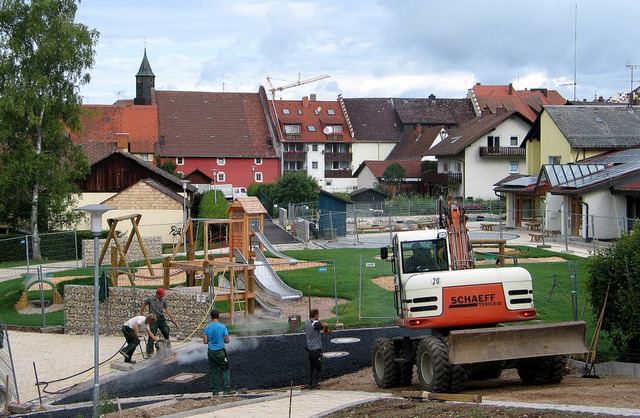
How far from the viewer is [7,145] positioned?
48.6 m

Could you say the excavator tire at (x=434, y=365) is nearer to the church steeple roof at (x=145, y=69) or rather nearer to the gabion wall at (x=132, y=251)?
the gabion wall at (x=132, y=251)

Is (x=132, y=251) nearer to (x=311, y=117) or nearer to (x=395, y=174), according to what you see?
(x=395, y=174)

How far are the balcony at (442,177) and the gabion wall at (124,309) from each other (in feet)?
168

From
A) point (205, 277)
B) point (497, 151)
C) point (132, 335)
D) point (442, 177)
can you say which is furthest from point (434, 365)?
point (442, 177)

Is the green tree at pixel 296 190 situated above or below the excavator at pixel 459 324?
above

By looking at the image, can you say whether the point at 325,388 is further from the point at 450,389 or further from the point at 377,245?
the point at 377,245

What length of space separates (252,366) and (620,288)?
8.44m

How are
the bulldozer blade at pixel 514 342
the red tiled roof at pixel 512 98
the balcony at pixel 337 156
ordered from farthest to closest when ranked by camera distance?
the red tiled roof at pixel 512 98 → the balcony at pixel 337 156 → the bulldozer blade at pixel 514 342

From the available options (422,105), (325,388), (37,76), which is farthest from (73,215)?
(422,105)

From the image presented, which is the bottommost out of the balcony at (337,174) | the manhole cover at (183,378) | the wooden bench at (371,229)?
the manhole cover at (183,378)

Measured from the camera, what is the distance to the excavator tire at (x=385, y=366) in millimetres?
17453

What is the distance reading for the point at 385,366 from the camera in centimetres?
1750

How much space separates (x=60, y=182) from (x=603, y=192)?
2817cm

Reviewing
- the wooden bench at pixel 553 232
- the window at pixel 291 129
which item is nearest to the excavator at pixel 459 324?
the wooden bench at pixel 553 232
